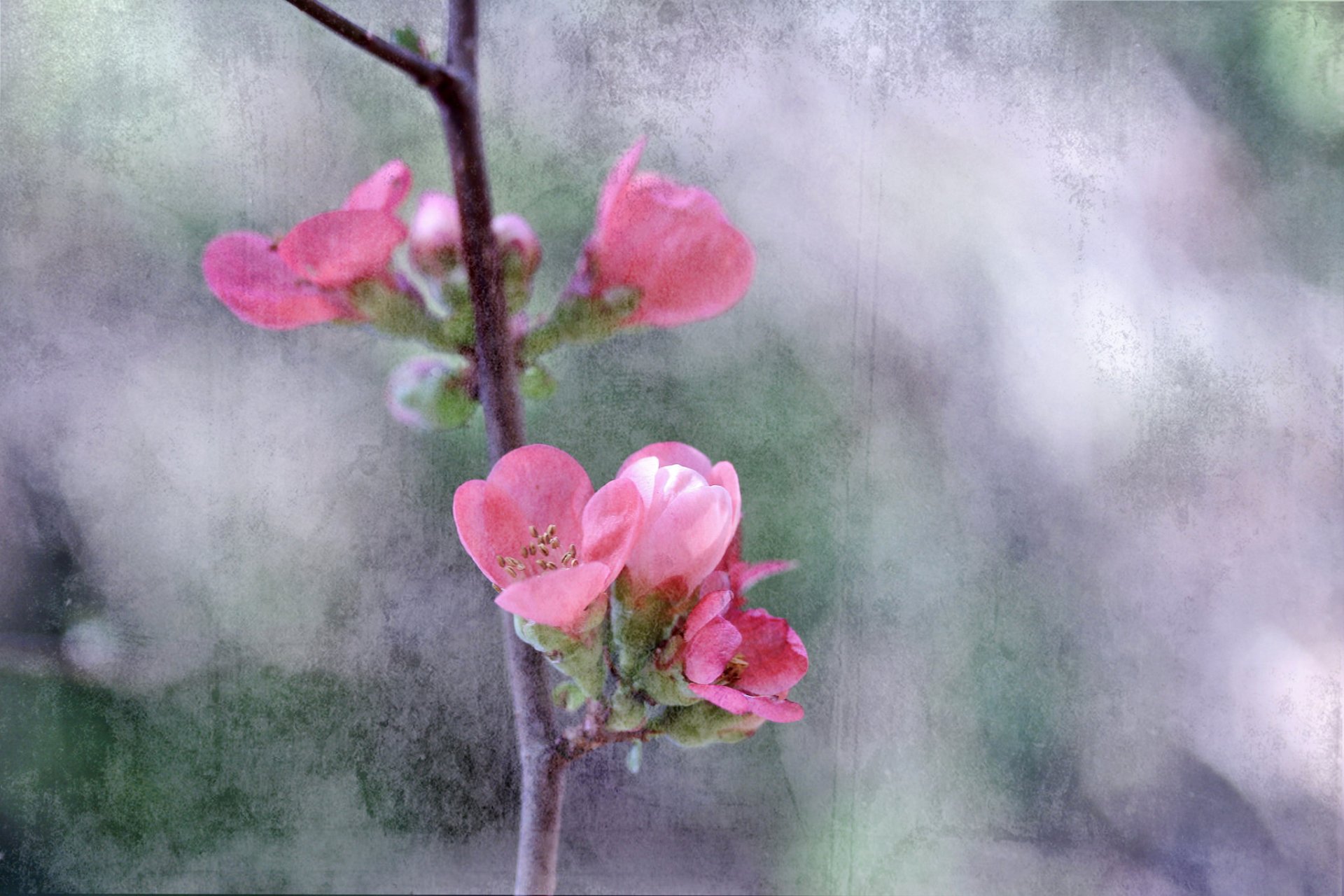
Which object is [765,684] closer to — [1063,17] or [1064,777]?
[1064,777]

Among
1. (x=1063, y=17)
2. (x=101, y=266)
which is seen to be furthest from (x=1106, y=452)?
(x=101, y=266)

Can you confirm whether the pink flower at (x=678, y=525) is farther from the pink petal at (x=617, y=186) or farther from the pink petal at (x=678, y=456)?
the pink petal at (x=617, y=186)

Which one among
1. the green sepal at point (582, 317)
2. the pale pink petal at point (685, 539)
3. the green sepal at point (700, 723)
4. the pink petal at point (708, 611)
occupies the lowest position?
the green sepal at point (700, 723)
